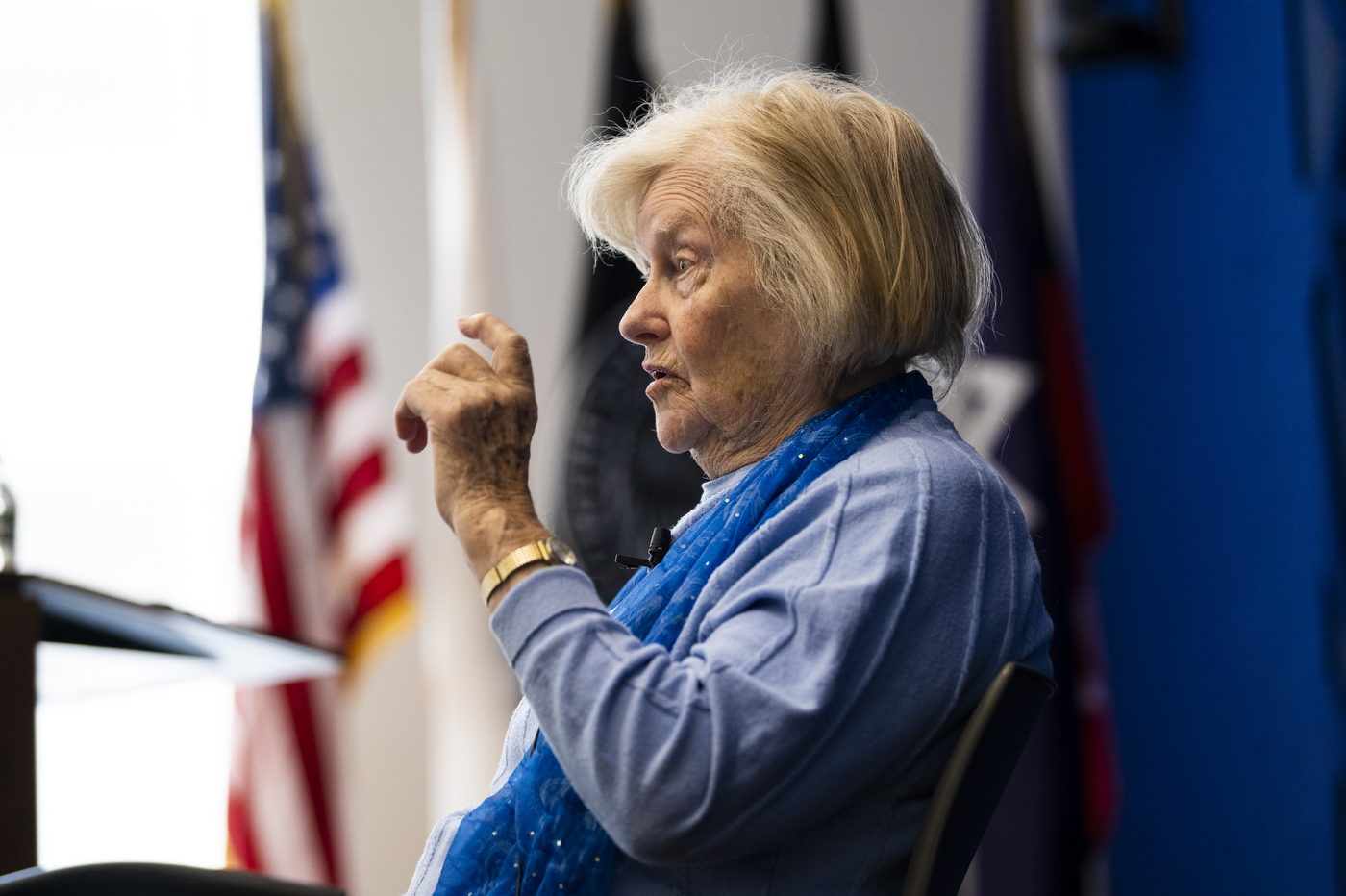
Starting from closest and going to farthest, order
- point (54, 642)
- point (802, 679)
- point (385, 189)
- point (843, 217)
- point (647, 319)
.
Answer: point (802, 679)
point (843, 217)
point (647, 319)
point (54, 642)
point (385, 189)

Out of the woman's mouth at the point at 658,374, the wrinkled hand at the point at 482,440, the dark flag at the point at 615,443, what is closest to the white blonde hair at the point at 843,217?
the woman's mouth at the point at 658,374

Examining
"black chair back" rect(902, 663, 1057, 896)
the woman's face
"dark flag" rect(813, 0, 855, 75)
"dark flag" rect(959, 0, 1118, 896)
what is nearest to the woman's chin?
the woman's face

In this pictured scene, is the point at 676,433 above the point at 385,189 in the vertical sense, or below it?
below

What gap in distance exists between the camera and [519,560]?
0.84m

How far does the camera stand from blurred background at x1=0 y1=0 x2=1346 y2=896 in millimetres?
2574

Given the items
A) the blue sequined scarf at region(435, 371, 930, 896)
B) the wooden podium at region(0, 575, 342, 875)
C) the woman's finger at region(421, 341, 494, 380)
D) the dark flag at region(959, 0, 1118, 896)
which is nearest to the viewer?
the blue sequined scarf at region(435, 371, 930, 896)

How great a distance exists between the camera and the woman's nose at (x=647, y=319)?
43.1 inches

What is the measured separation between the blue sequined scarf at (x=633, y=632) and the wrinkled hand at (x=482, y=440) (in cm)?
14

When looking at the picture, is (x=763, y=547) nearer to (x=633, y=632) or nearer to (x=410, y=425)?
(x=633, y=632)

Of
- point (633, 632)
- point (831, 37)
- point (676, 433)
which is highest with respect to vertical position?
point (831, 37)

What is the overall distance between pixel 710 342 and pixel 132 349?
2.19 meters

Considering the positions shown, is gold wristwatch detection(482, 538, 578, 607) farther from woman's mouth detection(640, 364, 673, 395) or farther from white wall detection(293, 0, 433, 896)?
white wall detection(293, 0, 433, 896)

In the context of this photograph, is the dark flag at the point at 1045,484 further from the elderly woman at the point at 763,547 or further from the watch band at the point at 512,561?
the watch band at the point at 512,561

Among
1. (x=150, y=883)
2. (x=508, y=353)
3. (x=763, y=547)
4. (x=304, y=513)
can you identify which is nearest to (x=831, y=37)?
(x=304, y=513)
